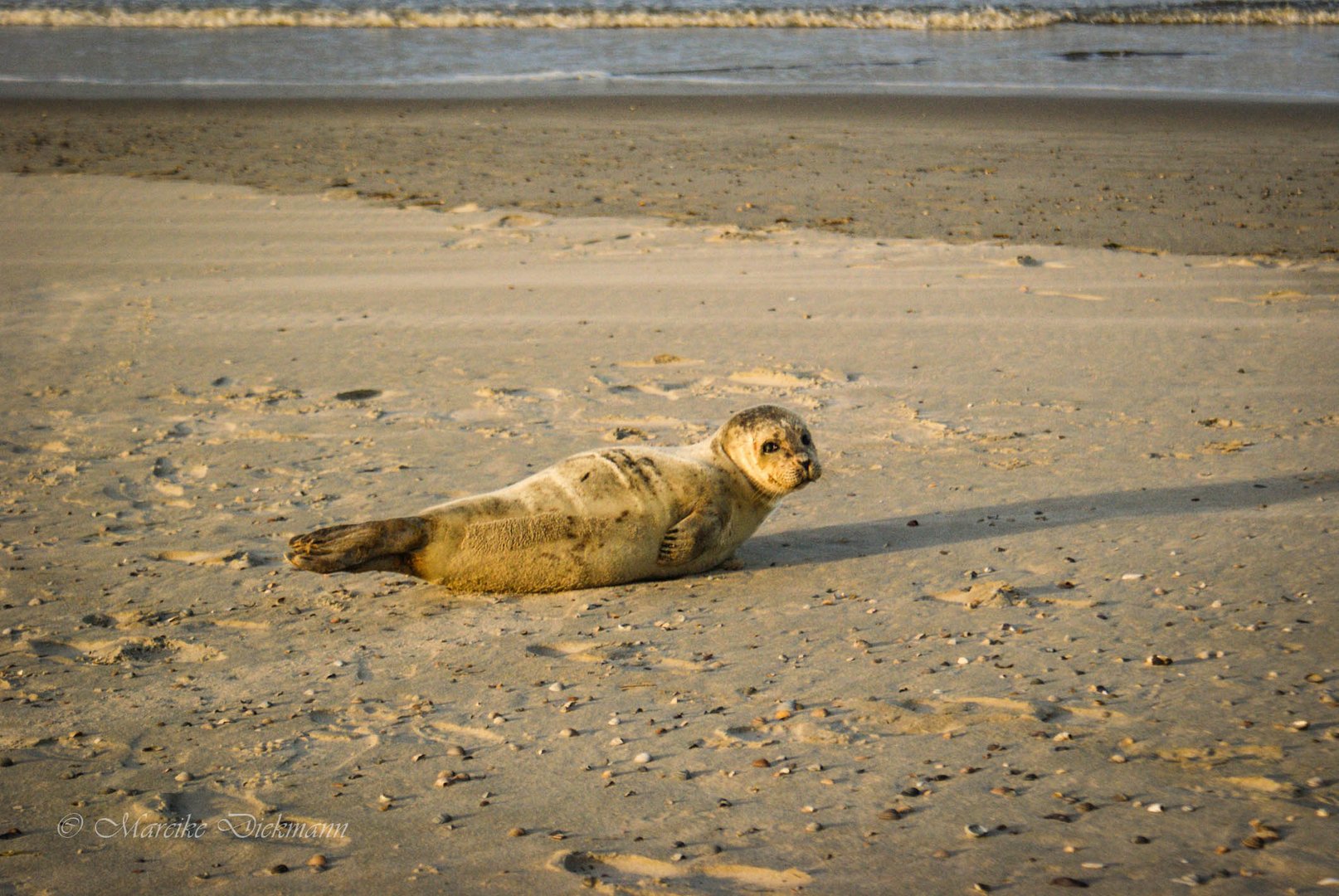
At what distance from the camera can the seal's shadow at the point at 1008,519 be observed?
525 cm

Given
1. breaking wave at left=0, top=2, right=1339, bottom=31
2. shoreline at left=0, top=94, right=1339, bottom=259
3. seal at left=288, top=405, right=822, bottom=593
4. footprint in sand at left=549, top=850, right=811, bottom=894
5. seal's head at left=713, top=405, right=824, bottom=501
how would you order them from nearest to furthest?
footprint in sand at left=549, top=850, right=811, bottom=894
seal at left=288, top=405, right=822, bottom=593
seal's head at left=713, top=405, right=824, bottom=501
shoreline at left=0, top=94, right=1339, bottom=259
breaking wave at left=0, top=2, right=1339, bottom=31

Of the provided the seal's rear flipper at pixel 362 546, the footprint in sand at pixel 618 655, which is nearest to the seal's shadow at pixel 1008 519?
the footprint in sand at pixel 618 655

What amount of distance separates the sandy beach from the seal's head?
0.32 metres

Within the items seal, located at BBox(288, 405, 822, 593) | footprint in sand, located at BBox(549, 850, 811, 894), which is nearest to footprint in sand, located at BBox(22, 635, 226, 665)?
seal, located at BBox(288, 405, 822, 593)

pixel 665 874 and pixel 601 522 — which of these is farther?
pixel 601 522

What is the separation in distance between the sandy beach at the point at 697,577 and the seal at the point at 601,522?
0.12 metres

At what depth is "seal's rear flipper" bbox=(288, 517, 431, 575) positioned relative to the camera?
4543 millimetres

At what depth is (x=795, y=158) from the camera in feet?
45.3

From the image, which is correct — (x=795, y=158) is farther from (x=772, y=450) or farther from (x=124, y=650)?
(x=124, y=650)

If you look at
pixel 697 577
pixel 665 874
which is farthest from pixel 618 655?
pixel 665 874

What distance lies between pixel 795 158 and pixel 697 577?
9387 mm

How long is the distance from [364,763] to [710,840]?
3.23 feet

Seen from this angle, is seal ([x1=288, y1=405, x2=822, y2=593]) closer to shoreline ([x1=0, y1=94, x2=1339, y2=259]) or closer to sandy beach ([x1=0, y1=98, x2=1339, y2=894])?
sandy beach ([x1=0, y1=98, x2=1339, y2=894])

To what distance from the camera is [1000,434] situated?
21.4 ft
